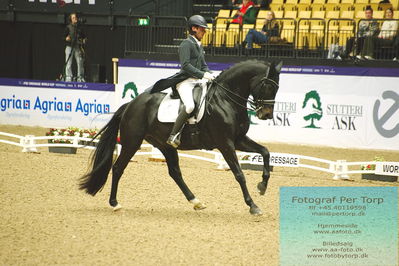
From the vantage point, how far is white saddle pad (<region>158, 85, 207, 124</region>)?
9.38 metres

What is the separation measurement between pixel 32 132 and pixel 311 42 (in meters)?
7.64

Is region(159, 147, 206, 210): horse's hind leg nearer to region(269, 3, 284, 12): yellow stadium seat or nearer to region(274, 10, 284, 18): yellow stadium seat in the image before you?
region(274, 10, 284, 18): yellow stadium seat

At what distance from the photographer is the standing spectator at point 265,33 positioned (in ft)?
59.8

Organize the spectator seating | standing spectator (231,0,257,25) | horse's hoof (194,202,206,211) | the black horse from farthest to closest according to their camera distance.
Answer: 1. standing spectator (231,0,257,25)
2. the spectator seating
3. horse's hoof (194,202,206,211)
4. the black horse

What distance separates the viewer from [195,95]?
9422 mm

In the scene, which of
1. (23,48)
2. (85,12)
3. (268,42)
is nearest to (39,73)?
(23,48)

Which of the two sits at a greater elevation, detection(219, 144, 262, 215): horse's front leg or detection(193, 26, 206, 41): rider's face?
detection(193, 26, 206, 41): rider's face

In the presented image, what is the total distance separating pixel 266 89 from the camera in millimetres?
9016

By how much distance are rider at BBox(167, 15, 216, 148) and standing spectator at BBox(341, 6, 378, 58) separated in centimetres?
853

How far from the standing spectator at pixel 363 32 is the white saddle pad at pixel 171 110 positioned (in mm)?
8686

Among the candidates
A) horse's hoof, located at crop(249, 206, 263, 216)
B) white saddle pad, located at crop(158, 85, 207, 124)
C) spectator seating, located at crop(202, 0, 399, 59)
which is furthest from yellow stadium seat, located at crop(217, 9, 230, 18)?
horse's hoof, located at crop(249, 206, 263, 216)

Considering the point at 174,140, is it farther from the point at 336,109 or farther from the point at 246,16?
the point at 246,16

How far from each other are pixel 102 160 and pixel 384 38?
31.8 feet

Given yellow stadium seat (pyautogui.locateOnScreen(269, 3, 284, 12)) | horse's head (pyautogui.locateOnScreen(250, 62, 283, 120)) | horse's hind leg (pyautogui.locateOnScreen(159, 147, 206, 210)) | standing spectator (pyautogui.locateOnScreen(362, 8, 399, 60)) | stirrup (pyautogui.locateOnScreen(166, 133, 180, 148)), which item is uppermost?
yellow stadium seat (pyautogui.locateOnScreen(269, 3, 284, 12))
